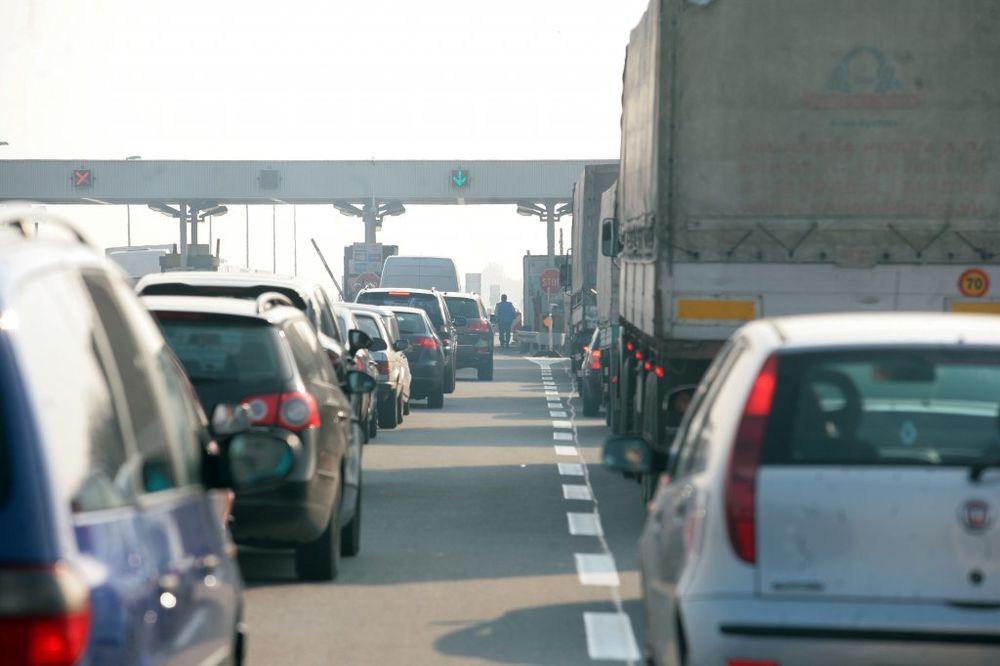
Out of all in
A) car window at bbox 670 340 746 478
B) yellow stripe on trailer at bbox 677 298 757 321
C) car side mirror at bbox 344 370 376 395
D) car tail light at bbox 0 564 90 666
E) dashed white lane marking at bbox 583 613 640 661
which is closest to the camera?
car tail light at bbox 0 564 90 666

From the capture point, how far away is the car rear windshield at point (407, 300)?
32781 mm

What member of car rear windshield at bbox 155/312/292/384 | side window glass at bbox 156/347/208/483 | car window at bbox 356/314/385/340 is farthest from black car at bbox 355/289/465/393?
side window glass at bbox 156/347/208/483

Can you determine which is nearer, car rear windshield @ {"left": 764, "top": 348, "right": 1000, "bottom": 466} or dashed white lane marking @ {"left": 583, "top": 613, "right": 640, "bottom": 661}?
car rear windshield @ {"left": 764, "top": 348, "right": 1000, "bottom": 466}

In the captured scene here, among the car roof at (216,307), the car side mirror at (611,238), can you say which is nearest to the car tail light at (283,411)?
the car roof at (216,307)

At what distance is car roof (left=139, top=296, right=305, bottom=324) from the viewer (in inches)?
421

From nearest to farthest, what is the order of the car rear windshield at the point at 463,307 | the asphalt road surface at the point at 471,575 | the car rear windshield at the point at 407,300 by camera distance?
the asphalt road surface at the point at 471,575 → the car rear windshield at the point at 407,300 → the car rear windshield at the point at 463,307

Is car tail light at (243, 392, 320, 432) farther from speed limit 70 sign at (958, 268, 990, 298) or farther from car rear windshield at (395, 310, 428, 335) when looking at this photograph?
car rear windshield at (395, 310, 428, 335)

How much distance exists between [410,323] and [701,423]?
75.6 ft

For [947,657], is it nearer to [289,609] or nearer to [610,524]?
[289,609]

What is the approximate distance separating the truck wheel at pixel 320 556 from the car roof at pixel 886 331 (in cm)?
492

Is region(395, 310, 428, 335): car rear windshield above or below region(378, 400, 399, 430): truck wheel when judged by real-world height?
above

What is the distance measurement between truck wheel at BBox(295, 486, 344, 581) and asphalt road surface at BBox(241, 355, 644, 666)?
9cm

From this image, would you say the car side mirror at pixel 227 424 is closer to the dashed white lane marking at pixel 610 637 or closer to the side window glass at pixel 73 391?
the side window glass at pixel 73 391

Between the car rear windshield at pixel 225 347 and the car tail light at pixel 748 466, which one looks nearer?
the car tail light at pixel 748 466
